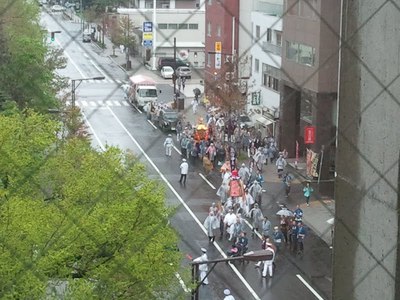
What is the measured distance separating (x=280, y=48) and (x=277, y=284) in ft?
6.82

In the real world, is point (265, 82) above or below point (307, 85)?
below

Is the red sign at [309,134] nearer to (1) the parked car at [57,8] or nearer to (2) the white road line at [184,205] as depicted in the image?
(2) the white road line at [184,205]

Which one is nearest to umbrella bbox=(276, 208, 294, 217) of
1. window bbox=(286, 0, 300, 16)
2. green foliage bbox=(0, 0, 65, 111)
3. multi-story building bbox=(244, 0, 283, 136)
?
window bbox=(286, 0, 300, 16)

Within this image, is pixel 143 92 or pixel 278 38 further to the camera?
pixel 143 92

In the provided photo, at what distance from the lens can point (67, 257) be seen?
5.52 feet

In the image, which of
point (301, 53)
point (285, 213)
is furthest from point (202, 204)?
point (301, 53)

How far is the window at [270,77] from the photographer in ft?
17.3

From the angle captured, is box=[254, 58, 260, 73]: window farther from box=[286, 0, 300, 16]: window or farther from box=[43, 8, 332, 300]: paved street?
box=[286, 0, 300, 16]: window

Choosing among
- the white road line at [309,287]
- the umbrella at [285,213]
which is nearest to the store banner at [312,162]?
the umbrella at [285,213]

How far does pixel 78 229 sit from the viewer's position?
171cm

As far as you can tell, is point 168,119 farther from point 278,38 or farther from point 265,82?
point 278,38

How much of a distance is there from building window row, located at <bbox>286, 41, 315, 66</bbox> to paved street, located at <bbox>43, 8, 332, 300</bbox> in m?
0.55

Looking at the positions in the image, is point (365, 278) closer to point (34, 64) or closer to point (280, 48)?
point (34, 64)

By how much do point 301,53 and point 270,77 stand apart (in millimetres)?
1162
